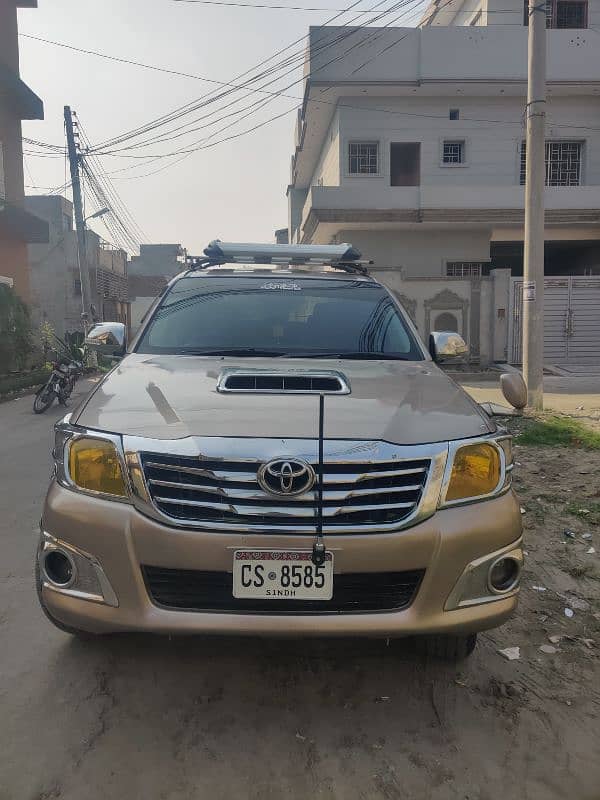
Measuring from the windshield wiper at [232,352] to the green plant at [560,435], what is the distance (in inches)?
169

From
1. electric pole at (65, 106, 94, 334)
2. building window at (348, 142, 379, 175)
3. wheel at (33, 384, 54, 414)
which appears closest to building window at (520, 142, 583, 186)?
building window at (348, 142, 379, 175)

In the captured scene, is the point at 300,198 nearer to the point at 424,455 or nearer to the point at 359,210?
the point at 359,210

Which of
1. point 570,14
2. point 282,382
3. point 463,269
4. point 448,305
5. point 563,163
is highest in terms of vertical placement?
point 570,14

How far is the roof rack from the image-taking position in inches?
167

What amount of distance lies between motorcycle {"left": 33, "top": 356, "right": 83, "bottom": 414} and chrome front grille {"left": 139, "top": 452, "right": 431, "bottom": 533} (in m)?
8.37

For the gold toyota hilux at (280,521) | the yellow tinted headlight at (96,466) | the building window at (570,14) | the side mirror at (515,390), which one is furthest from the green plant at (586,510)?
the building window at (570,14)

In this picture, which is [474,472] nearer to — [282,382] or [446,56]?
[282,382]

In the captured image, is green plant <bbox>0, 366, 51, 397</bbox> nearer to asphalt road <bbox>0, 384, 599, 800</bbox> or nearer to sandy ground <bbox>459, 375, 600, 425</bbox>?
sandy ground <bbox>459, 375, 600, 425</bbox>

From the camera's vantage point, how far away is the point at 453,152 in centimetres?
1839

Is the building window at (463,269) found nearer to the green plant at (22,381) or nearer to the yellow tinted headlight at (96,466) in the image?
the green plant at (22,381)

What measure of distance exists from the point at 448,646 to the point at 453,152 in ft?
59.9

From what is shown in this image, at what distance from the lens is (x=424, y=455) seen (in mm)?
2148

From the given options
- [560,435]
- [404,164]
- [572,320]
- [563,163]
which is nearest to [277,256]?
[560,435]

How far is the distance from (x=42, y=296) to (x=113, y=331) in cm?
2617
